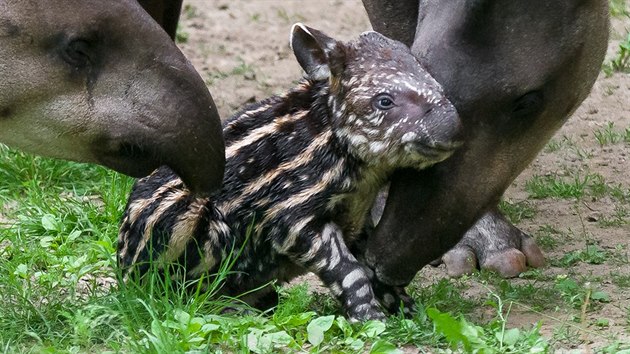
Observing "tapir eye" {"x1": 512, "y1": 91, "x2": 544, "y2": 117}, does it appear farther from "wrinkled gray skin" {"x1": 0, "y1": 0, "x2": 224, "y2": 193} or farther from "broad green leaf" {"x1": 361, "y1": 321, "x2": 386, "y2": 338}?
"wrinkled gray skin" {"x1": 0, "y1": 0, "x2": 224, "y2": 193}

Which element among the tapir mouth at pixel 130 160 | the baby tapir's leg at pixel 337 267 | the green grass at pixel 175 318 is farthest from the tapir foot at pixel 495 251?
the tapir mouth at pixel 130 160

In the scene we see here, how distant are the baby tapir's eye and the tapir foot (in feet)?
4.89

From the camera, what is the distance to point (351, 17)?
11859mm

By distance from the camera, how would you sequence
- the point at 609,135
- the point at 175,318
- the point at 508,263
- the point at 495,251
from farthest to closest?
1. the point at 609,135
2. the point at 495,251
3. the point at 508,263
4. the point at 175,318

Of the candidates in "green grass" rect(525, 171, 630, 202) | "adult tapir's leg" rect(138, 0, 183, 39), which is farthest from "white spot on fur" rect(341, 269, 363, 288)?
"green grass" rect(525, 171, 630, 202)

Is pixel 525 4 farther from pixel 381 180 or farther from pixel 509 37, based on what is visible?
pixel 381 180

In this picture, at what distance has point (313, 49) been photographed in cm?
613

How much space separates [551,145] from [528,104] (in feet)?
10.5

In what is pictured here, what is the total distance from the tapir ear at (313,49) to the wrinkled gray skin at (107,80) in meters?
0.57

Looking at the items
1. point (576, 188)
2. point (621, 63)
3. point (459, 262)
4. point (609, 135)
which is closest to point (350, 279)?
point (459, 262)

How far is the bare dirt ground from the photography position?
6344 millimetres

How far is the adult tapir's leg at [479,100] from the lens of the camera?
600 cm

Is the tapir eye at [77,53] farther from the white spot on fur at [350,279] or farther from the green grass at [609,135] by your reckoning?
the green grass at [609,135]

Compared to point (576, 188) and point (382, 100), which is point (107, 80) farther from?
point (576, 188)
